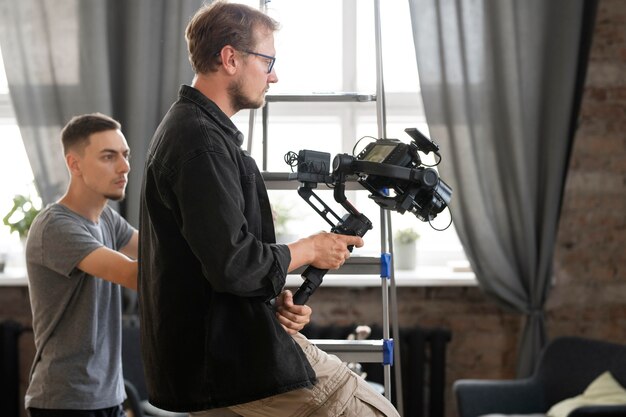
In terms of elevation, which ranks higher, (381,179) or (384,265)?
(381,179)

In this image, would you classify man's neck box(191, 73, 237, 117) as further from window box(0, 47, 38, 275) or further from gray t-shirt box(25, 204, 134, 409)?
window box(0, 47, 38, 275)

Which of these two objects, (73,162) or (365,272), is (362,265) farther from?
(73,162)

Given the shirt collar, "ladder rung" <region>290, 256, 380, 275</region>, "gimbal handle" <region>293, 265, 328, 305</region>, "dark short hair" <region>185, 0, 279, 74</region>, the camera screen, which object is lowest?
"ladder rung" <region>290, 256, 380, 275</region>

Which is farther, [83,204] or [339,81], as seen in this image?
[339,81]

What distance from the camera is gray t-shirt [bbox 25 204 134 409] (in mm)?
2646

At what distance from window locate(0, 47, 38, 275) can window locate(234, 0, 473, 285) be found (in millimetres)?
1230

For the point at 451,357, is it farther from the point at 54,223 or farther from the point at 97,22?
the point at 54,223

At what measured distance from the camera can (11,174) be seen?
522cm

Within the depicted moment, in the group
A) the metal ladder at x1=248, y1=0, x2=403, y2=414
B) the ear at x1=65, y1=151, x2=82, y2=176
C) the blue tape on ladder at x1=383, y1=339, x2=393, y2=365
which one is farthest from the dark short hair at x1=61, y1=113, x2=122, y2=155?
the blue tape on ladder at x1=383, y1=339, x2=393, y2=365

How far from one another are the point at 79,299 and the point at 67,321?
0.23 feet

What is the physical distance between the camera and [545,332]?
4.94 metres

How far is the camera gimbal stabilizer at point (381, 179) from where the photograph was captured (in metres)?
2.22

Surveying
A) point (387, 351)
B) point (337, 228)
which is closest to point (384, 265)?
point (387, 351)

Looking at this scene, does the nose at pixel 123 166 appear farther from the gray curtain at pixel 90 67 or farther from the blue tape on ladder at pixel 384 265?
the gray curtain at pixel 90 67
